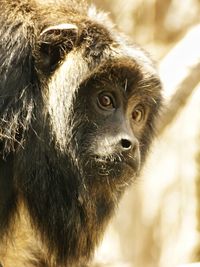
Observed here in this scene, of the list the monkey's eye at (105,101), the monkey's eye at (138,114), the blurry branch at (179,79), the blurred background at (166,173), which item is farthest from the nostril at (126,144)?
the blurred background at (166,173)

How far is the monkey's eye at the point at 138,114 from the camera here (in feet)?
14.3

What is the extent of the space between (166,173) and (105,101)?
7.90 feet

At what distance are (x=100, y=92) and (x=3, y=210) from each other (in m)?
0.81

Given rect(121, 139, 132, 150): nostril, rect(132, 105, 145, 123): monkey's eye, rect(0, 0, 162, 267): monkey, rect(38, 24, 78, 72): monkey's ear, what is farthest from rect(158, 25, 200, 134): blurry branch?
rect(38, 24, 78, 72): monkey's ear

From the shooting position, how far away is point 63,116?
3914 millimetres

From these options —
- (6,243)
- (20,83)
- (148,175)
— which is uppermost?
(148,175)

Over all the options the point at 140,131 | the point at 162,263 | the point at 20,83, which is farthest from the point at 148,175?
the point at 20,83

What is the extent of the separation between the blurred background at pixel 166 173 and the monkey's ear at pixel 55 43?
60.6 inches

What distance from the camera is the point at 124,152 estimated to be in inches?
154

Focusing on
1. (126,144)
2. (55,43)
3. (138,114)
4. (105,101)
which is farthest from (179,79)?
(55,43)

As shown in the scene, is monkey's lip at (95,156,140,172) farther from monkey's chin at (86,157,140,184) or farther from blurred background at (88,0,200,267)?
blurred background at (88,0,200,267)

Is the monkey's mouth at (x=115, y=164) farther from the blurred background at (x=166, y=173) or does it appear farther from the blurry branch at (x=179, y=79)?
the blurred background at (x=166, y=173)

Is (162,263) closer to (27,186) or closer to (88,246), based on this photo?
(88,246)

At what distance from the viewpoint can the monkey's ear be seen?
3887 millimetres
